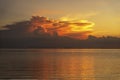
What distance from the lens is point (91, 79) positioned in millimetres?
35844

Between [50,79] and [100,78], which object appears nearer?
[50,79]

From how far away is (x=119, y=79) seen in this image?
3478cm

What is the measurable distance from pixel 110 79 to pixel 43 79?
627 cm

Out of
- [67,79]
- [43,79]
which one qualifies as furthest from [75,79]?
[43,79]

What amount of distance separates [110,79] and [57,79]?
5.05 metres

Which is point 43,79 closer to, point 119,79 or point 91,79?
point 91,79

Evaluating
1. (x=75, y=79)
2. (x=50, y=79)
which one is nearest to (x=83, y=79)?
(x=75, y=79)

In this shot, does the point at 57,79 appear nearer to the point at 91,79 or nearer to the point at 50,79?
the point at 50,79

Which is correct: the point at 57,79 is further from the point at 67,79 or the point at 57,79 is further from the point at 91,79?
the point at 91,79

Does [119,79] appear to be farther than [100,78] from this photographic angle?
No

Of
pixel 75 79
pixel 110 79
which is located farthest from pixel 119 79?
pixel 75 79

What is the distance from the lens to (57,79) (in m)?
34.7

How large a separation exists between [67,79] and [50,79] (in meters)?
1.56

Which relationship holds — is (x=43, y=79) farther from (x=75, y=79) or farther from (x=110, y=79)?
(x=110, y=79)
